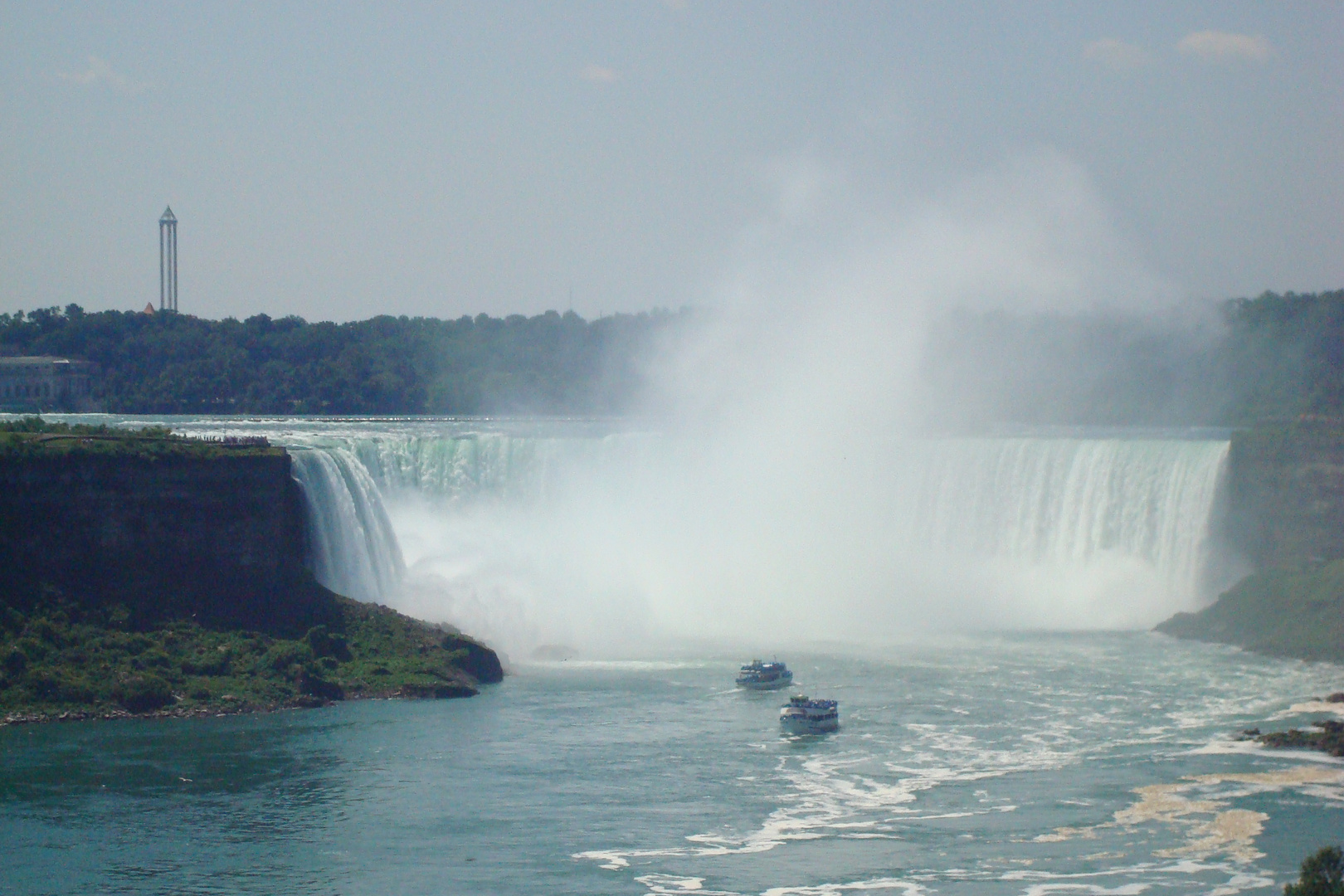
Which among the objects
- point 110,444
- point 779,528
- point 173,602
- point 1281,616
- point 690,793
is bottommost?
point 690,793

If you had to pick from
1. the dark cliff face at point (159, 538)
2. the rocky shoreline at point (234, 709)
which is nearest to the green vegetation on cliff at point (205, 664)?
the rocky shoreline at point (234, 709)

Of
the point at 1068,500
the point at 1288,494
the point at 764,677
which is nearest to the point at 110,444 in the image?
the point at 764,677

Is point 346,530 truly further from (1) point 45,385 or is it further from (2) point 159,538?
(1) point 45,385

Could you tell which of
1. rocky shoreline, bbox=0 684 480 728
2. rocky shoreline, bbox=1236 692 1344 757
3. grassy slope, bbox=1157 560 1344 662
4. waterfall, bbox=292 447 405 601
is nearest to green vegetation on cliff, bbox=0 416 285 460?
waterfall, bbox=292 447 405 601

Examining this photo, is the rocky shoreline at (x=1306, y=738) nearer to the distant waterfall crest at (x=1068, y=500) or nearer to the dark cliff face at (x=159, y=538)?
the distant waterfall crest at (x=1068, y=500)

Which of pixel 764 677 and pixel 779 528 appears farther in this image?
pixel 779 528

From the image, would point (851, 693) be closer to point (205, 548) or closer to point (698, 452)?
→ point (205, 548)

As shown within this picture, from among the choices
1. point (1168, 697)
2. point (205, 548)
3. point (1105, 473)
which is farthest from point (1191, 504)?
point (205, 548)

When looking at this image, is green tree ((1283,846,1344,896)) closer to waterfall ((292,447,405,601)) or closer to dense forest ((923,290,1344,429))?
waterfall ((292,447,405,601))
